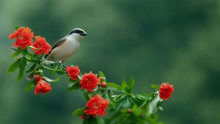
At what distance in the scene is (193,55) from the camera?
21.0m

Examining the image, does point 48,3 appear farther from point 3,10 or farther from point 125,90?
point 125,90

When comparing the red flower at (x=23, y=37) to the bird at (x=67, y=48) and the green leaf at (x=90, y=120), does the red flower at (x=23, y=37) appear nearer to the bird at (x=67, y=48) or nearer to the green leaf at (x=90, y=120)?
the green leaf at (x=90, y=120)

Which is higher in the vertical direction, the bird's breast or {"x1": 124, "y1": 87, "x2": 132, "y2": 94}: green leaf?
the bird's breast

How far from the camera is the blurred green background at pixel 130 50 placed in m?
18.3

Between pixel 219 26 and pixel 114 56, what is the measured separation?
569 centimetres

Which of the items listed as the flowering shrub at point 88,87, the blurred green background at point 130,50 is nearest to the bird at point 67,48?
the flowering shrub at point 88,87

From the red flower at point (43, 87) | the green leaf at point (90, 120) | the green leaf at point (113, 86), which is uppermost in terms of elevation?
the green leaf at point (113, 86)

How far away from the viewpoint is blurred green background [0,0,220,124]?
18.3 metres

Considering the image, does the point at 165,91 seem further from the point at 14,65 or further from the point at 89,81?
the point at 14,65

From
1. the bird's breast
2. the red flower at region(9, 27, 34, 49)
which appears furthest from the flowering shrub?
the bird's breast

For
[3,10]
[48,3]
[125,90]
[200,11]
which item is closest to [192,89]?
[200,11]

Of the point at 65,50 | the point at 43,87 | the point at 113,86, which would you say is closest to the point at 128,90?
the point at 113,86

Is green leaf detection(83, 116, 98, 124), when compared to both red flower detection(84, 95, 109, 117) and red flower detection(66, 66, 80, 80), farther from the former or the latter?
A: red flower detection(66, 66, 80, 80)

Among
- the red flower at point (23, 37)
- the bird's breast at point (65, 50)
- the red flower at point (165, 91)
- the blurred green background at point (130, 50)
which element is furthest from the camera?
the blurred green background at point (130, 50)
